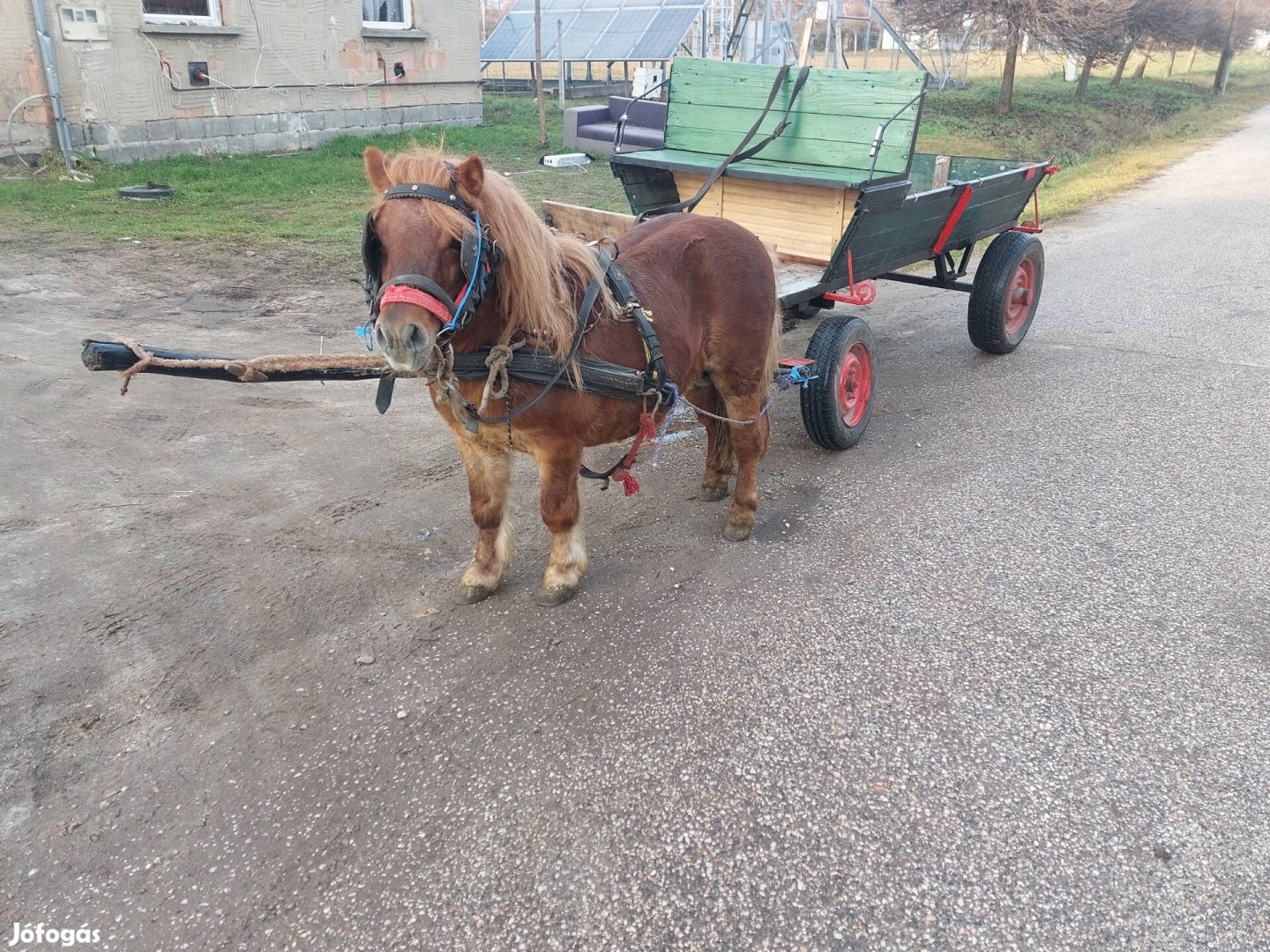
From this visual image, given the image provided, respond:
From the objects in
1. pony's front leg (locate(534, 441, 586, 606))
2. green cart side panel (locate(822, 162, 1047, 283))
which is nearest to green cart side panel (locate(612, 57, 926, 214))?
green cart side panel (locate(822, 162, 1047, 283))

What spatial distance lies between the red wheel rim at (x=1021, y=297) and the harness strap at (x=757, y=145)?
239 centimetres

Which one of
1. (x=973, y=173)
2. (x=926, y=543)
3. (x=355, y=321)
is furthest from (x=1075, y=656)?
(x=355, y=321)

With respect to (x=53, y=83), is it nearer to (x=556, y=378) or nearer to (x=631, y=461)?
(x=631, y=461)

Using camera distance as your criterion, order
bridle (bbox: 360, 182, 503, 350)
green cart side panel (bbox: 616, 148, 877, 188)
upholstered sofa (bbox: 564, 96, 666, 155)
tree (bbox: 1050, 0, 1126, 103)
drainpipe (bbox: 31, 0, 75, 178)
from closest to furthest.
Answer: bridle (bbox: 360, 182, 503, 350) → green cart side panel (bbox: 616, 148, 877, 188) → drainpipe (bbox: 31, 0, 75, 178) → upholstered sofa (bbox: 564, 96, 666, 155) → tree (bbox: 1050, 0, 1126, 103)

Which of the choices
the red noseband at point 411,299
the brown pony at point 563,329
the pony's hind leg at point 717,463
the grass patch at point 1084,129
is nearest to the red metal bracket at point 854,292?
the brown pony at point 563,329

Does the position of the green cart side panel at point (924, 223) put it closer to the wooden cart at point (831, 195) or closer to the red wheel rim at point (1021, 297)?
the wooden cart at point (831, 195)

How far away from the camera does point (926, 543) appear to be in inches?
160

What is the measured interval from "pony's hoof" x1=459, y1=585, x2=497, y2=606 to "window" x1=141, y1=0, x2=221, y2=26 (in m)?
11.2

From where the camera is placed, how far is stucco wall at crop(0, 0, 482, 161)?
1062 cm

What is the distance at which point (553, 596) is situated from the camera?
3549mm

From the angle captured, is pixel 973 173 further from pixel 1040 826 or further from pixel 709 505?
pixel 1040 826

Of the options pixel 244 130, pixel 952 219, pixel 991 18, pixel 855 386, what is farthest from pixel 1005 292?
pixel 991 18

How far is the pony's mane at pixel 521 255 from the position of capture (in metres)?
2.63

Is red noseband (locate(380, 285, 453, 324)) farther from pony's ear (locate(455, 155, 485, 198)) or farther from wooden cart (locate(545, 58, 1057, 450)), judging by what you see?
wooden cart (locate(545, 58, 1057, 450))
